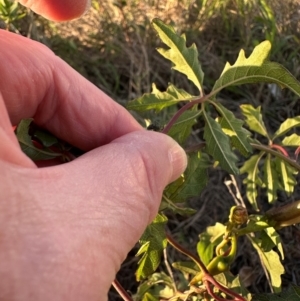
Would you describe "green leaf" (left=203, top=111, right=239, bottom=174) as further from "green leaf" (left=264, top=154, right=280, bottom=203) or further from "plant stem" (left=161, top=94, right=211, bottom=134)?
"green leaf" (left=264, top=154, right=280, bottom=203)

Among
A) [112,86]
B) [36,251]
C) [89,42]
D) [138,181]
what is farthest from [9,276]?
[89,42]

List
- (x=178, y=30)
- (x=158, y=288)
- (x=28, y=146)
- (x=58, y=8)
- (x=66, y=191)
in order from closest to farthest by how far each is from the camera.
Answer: (x=66, y=191) < (x=28, y=146) < (x=58, y=8) < (x=158, y=288) < (x=178, y=30)

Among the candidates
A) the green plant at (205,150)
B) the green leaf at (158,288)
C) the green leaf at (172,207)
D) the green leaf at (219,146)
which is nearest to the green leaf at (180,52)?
the green plant at (205,150)

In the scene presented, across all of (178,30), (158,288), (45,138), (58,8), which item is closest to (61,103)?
(45,138)

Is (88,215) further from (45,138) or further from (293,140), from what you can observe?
(293,140)

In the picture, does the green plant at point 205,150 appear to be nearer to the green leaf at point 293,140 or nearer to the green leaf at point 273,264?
the green leaf at point 273,264

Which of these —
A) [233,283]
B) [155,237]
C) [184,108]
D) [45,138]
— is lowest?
[233,283]

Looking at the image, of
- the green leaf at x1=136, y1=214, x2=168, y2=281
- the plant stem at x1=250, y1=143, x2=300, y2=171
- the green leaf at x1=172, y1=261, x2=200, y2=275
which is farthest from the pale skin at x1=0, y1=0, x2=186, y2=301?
the green leaf at x1=172, y1=261, x2=200, y2=275
